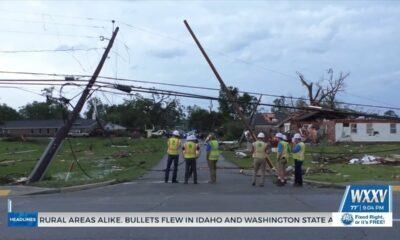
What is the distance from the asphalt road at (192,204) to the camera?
30.3 ft

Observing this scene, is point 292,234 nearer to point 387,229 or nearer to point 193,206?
point 387,229

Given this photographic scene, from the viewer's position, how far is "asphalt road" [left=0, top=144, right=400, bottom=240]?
30.3ft

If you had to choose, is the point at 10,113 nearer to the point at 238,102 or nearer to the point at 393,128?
the point at 393,128

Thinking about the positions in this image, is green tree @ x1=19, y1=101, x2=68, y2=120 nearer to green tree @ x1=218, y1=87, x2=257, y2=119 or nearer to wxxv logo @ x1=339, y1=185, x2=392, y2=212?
green tree @ x1=218, y1=87, x2=257, y2=119

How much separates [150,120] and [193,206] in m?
121

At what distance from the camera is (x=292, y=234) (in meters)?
9.28

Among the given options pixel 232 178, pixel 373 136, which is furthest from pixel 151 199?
pixel 373 136

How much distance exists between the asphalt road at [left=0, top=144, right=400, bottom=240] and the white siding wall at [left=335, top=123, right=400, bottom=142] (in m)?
→ 38.9
